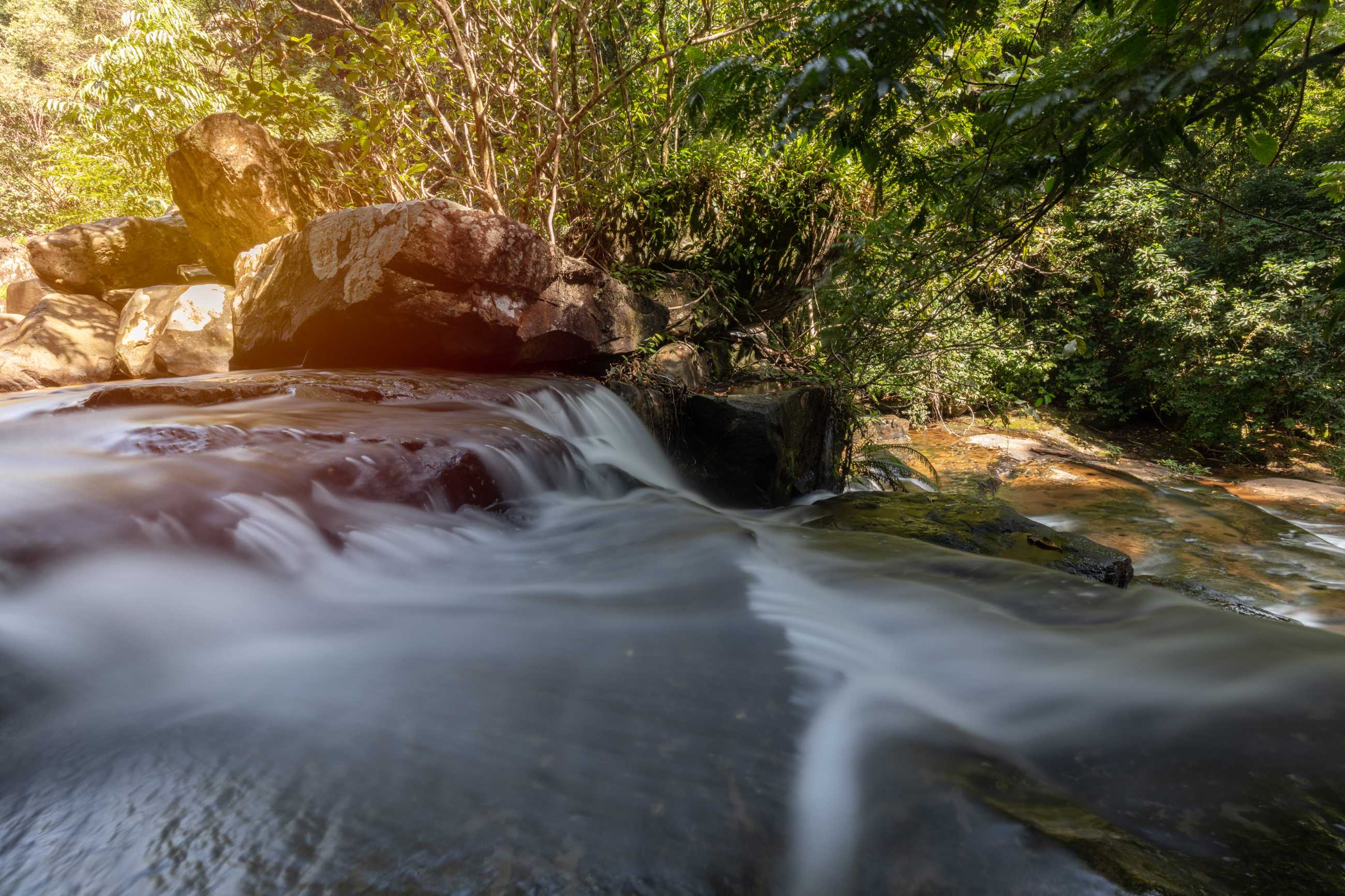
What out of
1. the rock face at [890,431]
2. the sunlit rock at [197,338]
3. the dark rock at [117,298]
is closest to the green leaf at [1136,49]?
the rock face at [890,431]

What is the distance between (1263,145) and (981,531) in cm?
233

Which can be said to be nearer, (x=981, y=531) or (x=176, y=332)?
(x=981, y=531)

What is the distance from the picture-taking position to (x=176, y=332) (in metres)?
6.73

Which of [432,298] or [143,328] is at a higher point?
[432,298]

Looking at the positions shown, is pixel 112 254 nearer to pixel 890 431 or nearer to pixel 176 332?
pixel 176 332

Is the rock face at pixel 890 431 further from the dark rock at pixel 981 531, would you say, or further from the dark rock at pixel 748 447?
the dark rock at pixel 981 531

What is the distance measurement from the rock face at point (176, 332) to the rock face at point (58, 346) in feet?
2.22

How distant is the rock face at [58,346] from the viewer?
709 cm

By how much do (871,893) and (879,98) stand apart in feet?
6.18

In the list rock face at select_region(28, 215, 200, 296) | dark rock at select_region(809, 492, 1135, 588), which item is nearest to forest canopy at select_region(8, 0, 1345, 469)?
dark rock at select_region(809, 492, 1135, 588)

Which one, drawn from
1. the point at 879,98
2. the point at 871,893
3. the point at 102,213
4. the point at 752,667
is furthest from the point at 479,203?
the point at 102,213

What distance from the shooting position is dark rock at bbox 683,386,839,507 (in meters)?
4.73

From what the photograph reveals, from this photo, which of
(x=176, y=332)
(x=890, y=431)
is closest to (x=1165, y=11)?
(x=176, y=332)

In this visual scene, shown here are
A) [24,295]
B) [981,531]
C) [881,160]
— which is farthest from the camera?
[24,295]
